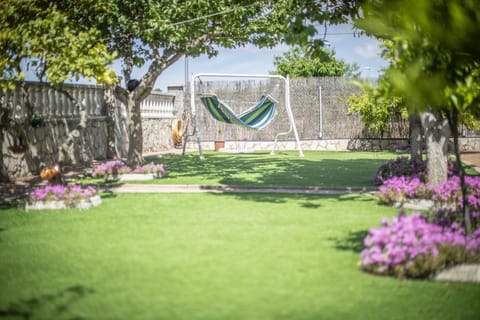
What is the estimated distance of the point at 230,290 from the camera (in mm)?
4148

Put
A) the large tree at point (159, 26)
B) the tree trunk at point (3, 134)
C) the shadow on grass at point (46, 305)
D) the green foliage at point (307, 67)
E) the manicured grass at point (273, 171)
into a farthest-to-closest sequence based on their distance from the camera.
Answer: the green foliage at point (307, 67)
the manicured grass at point (273, 171)
the tree trunk at point (3, 134)
the large tree at point (159, 26)
the shadow on grass at point (46, 305)

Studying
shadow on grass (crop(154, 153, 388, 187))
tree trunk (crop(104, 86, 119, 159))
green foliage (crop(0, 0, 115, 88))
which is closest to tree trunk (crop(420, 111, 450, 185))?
shadow on grass (crop(154, 153, 388, 187))

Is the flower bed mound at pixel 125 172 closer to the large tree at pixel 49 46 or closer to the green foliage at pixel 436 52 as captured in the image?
the large tree at pixel 49 46

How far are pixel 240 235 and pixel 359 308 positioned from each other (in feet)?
7.86

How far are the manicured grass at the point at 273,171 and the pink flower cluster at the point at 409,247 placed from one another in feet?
18.7

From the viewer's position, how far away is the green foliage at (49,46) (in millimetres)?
7961

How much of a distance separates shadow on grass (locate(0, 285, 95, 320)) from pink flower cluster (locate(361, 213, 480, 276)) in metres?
2.41

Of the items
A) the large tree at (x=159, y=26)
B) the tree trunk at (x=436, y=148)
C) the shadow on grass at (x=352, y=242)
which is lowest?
the shadow on grass at (x=352, y=242)

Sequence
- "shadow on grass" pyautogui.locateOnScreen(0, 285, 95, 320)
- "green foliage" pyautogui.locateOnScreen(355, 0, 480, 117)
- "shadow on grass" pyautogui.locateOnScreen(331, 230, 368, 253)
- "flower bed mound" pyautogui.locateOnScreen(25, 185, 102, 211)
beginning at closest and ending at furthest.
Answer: "green foliage" pyautogui.locateOnScreen(355, 0, 480, 117) < "shadow on grass" pyautogui.locateOnScreen(0, 285, 95, 320) < "shadow on grass" pyautogui.locateOnScreen(331, 230, 368, 253) < "flower bed mound" pyautogui.locateOnScreen(25, 185, 102, 211)

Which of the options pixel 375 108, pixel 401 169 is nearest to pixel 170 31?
pixel 401 169

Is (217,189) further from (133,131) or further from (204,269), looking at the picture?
(204,269)

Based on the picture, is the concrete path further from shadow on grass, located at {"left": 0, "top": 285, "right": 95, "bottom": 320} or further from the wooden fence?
shadow on grass, located at {"left": 0, "top": 285, "right": 95, "bottom": 320}

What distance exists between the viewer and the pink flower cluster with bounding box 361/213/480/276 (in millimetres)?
4441

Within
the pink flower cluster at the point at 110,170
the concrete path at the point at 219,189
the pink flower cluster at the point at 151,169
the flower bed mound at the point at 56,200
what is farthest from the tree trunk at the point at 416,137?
the flower bed mound at the point at 56,200
